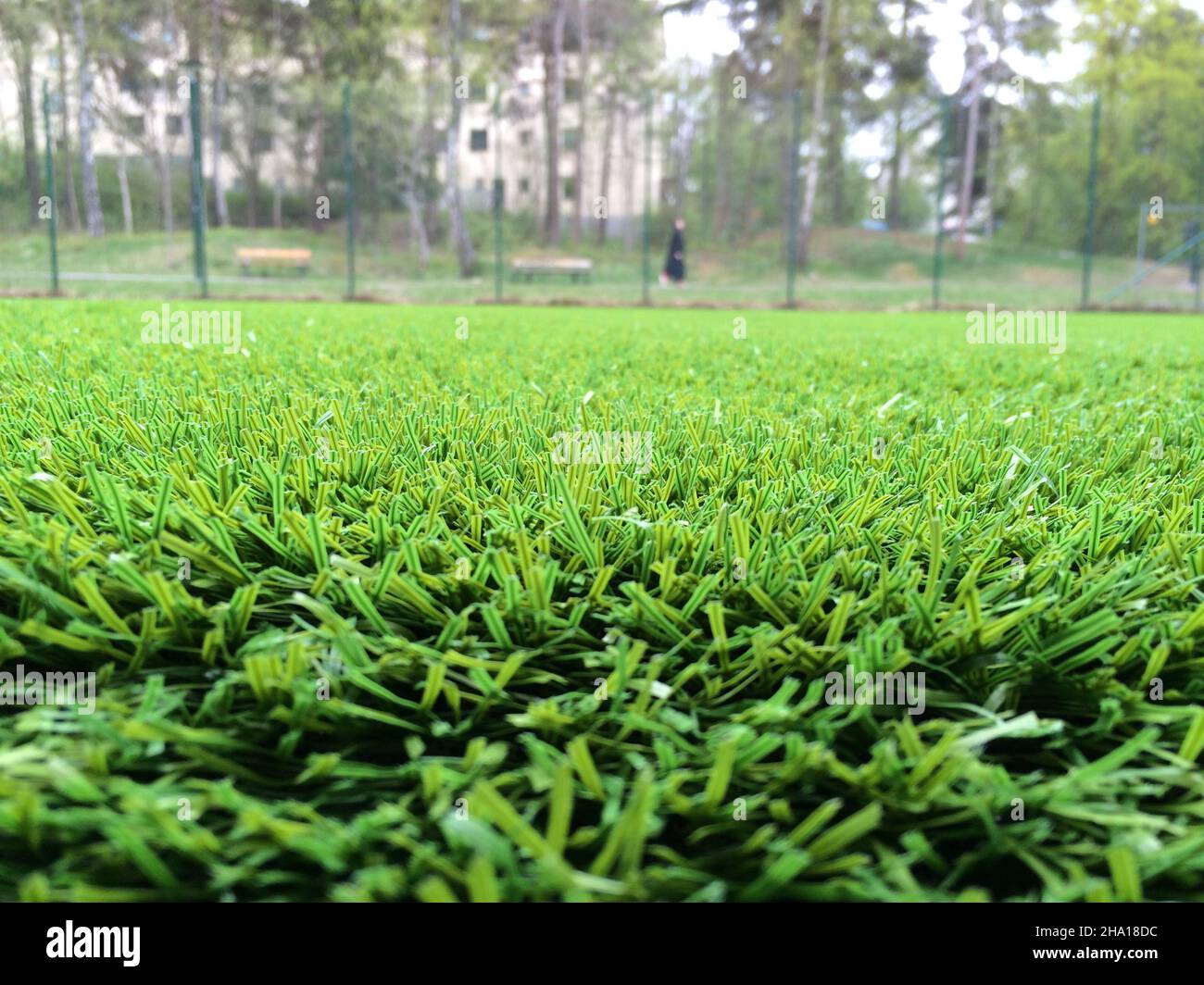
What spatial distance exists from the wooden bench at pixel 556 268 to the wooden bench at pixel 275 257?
3.02 meters

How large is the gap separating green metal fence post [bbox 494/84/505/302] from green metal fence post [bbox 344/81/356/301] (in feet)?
6.48

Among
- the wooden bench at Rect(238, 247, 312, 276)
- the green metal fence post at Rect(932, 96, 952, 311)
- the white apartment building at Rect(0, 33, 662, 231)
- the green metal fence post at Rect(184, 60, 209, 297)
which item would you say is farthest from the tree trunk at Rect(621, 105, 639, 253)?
the green metal fence post at Rect(184, 60, 209, 297)

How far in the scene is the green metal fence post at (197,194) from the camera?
434 inches

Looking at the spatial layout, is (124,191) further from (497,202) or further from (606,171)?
(606,171)

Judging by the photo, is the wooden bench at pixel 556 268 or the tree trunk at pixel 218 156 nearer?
the tree trunk at pixel 218 156

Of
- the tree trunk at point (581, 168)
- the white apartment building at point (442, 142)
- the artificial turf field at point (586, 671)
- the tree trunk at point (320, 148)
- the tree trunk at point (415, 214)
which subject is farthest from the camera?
the tree trunk at point (581, 168)

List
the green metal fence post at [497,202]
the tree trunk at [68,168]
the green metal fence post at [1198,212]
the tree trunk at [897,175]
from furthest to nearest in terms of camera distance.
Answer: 1. the tree trunk at [897,175]
2. the green metal fence post at [1198,212]
3. the green metal fence post at [497,202]
4. the tree trunk at [68,168]

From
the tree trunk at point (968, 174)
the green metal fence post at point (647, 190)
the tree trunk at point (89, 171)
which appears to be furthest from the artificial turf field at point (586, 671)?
the tree trunk at point (968, 174)

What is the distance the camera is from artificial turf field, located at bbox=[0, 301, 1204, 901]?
0.53 m

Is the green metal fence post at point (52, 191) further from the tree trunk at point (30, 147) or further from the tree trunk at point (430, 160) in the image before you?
the tree trunk at point (430, 160)

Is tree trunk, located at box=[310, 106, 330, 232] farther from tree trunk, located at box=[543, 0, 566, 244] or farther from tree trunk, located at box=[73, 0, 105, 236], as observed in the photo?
tree trunk, located at box=[543, 0, 566, 244]

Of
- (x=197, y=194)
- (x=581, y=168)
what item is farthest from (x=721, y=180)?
(x=197, y=194)
